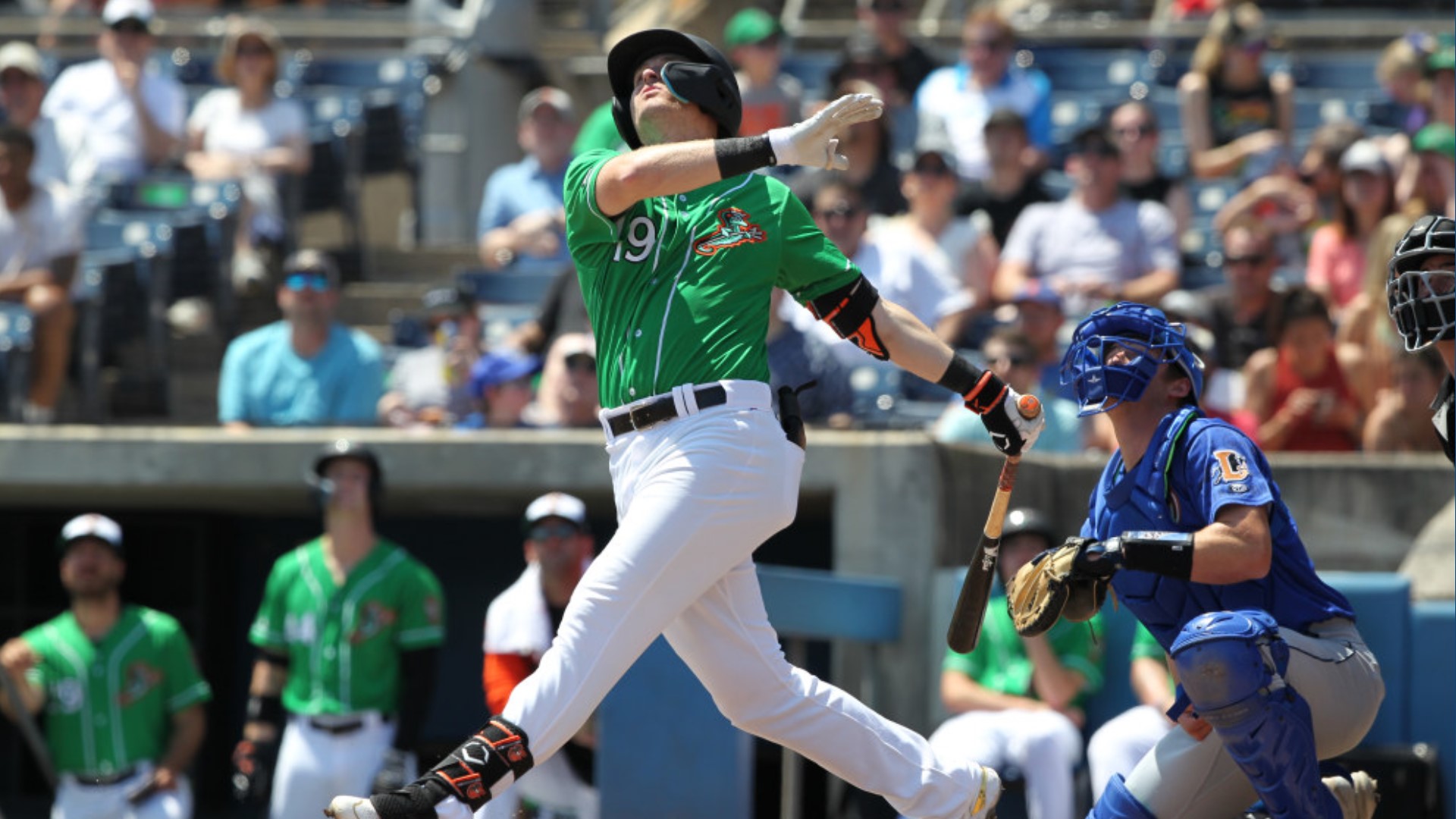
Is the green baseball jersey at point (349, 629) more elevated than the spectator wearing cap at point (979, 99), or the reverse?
the spectator wearing cap at point (979, 99)

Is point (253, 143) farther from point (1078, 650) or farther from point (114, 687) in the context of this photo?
point (1078, 650)

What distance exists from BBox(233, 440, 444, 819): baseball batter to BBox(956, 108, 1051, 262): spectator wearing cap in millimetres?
3174

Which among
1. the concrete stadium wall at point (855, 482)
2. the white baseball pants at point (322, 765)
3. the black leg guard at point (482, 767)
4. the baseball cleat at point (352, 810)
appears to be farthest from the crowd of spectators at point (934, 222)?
the baseball cleat at point (352, 810)

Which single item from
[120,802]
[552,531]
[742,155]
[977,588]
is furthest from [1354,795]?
[120,802]

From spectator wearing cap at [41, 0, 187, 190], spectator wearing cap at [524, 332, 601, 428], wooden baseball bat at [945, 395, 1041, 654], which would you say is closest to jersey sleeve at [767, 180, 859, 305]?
wooden baseball bat at [945, 395, 1041, 654]

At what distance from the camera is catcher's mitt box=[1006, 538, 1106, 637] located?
470 centimetres

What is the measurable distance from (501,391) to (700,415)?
4.14 m

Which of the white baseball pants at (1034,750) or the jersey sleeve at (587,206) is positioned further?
the white baseball pants at (1034,750)

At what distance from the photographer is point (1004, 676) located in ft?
24.7

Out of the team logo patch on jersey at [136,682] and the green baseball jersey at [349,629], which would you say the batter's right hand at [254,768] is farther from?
the team logo patch on jersey at [136,682]

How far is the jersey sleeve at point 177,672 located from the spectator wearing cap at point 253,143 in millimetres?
2414

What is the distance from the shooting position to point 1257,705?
14.7ft

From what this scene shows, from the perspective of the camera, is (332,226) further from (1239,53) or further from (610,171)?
(610,171)

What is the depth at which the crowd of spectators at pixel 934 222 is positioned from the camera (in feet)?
28.4
